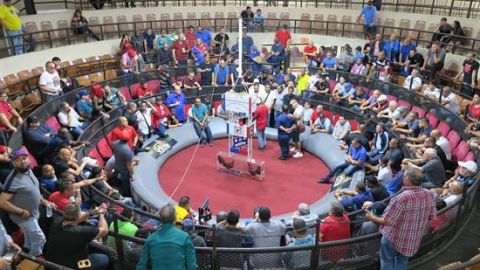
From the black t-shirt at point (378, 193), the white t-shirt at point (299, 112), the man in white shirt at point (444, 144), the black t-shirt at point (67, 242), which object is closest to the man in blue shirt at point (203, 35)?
the white t-shirt at point (299, 112)

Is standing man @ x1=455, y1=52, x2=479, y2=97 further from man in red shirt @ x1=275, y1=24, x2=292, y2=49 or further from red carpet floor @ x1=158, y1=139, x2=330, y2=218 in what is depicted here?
man in red shirt @ x1=275, y1=24, x2=292, y2=49

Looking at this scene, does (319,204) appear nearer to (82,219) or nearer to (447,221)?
(447,221)

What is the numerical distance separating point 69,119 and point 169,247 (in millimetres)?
7202

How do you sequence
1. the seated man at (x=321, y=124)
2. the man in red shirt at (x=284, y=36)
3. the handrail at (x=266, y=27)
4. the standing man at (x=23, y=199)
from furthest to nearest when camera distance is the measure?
the man in red shirt at (x=284, y=36) → the handrail at (x=266, y=27) → the seated man at (x=321, y=124) → the standing man at (x=23, y=199)

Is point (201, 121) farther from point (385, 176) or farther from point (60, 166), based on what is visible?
point (385, 176)

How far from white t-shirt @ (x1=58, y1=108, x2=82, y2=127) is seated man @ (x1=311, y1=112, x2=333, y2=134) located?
6.06 metres

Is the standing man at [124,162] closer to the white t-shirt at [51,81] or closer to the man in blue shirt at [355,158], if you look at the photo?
the white t-shirt at [51,81]

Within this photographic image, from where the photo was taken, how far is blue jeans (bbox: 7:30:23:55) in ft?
42.8

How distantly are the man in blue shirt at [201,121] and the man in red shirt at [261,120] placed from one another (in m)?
1.40

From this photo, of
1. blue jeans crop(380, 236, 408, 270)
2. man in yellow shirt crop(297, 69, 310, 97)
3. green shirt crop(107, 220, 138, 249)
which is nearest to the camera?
blue jeans crop(380, 236, 408, 270)

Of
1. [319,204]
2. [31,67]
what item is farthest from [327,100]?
[31,67]

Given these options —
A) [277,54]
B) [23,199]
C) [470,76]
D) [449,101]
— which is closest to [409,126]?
[449,101]

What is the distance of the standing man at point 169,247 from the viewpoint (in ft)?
13.7

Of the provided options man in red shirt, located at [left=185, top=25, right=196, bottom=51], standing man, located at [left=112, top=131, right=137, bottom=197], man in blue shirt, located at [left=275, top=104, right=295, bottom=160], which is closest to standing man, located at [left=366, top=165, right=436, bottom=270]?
standing man, located at [left=112, top=131, right=137, bottom=197]
